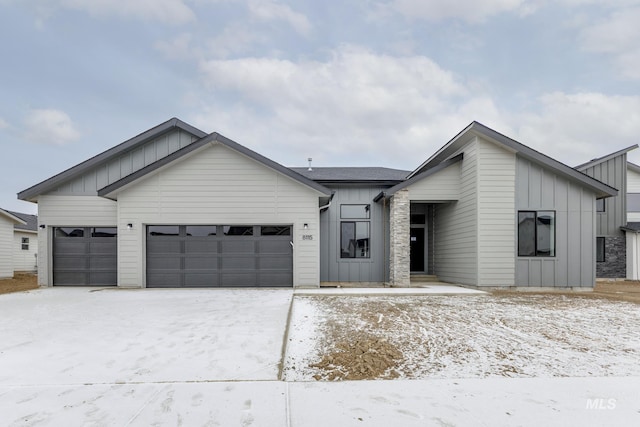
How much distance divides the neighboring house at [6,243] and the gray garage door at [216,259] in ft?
38.7

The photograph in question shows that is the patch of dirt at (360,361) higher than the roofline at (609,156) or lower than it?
lower

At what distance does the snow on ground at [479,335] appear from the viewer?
13.2 ft

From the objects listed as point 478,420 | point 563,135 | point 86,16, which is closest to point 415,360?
point 478,420

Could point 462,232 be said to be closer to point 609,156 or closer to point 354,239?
point 354,239

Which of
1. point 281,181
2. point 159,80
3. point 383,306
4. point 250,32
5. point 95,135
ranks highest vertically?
point 250,32

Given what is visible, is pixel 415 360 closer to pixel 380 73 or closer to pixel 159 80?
pixel 380 73

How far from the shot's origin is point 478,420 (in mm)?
2811

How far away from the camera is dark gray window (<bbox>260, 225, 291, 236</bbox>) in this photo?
37.0 ft

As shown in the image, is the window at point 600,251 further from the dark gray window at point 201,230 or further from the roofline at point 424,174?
the dark gray window at point 201,230

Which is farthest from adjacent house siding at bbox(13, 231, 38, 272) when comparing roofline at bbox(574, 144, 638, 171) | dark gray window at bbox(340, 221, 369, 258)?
roofline at bbox(574, 144, 638, 171)

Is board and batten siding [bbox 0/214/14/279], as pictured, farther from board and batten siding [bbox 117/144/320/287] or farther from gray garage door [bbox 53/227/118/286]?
board and batten siding [bbox 117/144/320/287]

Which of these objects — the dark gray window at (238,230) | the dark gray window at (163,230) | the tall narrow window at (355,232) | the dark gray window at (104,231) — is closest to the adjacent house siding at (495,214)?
the tall narrow window at (355,232)

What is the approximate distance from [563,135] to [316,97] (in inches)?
680

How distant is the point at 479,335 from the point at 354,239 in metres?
8.20
